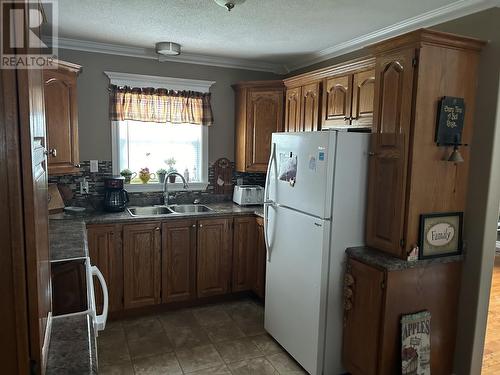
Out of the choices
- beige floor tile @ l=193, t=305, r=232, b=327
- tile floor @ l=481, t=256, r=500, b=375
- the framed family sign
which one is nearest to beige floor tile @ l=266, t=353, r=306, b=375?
beige floor tile @ l=193, t=305, r=232, b=327

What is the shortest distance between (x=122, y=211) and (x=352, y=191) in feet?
7.25

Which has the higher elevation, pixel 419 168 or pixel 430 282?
pixel 419 168

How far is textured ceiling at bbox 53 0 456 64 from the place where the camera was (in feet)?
8.03

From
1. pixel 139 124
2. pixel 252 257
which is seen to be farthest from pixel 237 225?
pixel 139 124

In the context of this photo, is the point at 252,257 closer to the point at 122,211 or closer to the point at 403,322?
the point at 122,211

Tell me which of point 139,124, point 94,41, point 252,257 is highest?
point 94,41

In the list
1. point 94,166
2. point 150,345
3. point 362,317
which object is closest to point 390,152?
point 362,317

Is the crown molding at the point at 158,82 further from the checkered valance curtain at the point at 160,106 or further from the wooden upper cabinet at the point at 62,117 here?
the wooden upper cabinet at the point at 62,117

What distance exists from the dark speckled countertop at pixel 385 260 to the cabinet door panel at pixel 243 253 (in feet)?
4.66

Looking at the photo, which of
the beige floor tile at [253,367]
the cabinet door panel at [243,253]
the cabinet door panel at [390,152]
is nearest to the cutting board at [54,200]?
the cabinet door panel at [243,253]

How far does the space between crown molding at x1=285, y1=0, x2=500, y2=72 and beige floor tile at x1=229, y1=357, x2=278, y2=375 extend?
268 cm

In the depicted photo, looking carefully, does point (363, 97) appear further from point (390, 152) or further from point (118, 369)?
point (118, 369)

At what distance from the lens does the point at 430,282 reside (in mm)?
2312

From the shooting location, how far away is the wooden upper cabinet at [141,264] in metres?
3.28
